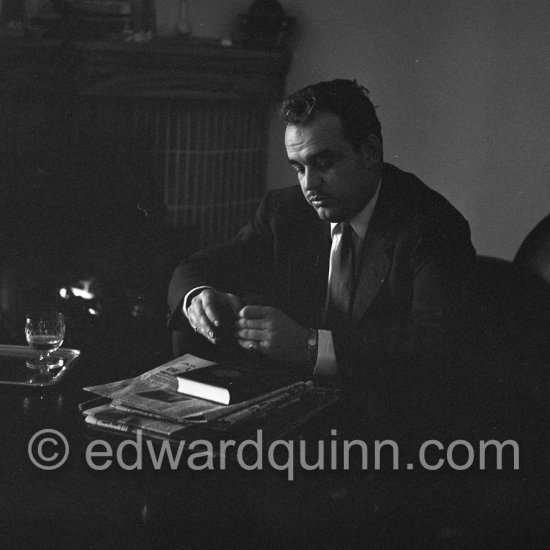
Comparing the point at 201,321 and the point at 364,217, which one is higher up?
the point at 364,217

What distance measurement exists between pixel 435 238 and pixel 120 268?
5.53 ft

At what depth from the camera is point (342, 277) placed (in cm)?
211

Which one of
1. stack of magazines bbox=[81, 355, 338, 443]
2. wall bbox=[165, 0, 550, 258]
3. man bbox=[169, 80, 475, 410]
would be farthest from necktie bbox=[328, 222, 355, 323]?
wall bbox=[165, 0, 550, 258]

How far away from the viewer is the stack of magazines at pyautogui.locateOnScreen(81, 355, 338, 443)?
3.97 feet

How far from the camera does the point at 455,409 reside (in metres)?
1.47

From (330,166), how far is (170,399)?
2.95ft

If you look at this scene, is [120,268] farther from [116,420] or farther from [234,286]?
[116,420]

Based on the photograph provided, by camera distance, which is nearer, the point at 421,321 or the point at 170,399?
the point at 170,399

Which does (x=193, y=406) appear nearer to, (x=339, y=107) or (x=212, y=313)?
(x=212, y=313)

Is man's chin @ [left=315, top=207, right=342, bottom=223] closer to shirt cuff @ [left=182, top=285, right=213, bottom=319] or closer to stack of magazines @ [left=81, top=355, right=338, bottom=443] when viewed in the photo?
shirt cuff @ [left=182, top=285, right=213, bottom=319]

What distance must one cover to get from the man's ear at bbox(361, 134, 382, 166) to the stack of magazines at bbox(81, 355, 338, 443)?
81 cm

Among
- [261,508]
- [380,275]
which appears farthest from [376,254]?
[261,508]

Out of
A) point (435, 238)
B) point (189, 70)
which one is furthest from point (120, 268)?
point (435, 238)

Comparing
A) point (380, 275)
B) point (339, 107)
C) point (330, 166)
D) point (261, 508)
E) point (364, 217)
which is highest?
point (339, 107)
